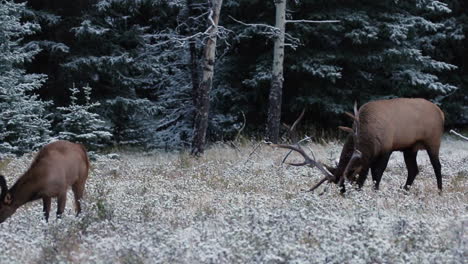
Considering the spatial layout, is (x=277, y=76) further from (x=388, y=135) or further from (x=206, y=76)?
(x=388, y=135)

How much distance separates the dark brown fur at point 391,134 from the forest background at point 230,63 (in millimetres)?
8232

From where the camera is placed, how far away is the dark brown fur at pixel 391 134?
31.8 ft

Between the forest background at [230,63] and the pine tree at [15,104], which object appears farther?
the forest background at [230,63]

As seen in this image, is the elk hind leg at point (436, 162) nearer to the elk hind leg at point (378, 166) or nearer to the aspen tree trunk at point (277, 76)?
the elk hind leg at point (378, 166)

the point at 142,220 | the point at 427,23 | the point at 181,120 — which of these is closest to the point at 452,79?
the point at 427,23

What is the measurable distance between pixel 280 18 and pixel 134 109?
5408 mm

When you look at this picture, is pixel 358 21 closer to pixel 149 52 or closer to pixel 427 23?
pixel 427 23

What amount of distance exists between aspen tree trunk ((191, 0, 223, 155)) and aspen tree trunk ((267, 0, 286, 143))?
6.13 ft

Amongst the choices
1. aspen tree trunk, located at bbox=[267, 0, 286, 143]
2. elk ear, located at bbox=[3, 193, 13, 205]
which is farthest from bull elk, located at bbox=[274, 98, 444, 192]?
aspen tree trunk, located at bbox=[267, 0, 286, 143]

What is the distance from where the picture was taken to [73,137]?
53.8 ft

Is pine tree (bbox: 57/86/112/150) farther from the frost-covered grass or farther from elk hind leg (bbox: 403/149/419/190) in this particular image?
elk hind leg (bbox: 403/149/419/190)

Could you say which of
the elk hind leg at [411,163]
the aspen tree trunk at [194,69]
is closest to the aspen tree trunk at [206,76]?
the elk hind leg at [411,163]

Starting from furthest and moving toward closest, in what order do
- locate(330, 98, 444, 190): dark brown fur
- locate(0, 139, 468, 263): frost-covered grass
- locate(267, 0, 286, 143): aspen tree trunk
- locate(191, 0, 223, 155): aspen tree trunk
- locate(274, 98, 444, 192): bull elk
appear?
locate(267, 0, 286, 143): aspen tree trunk, locate(191, 0, 223, 155): aspen tree trunk, locate(330, 98, 444, 190): dark brown fur, locate(274, 98, 444, 192): bull elk, locate(0, 139, 468, 263): frost-covered grass

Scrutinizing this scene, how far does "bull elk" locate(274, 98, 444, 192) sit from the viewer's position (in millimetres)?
9539
